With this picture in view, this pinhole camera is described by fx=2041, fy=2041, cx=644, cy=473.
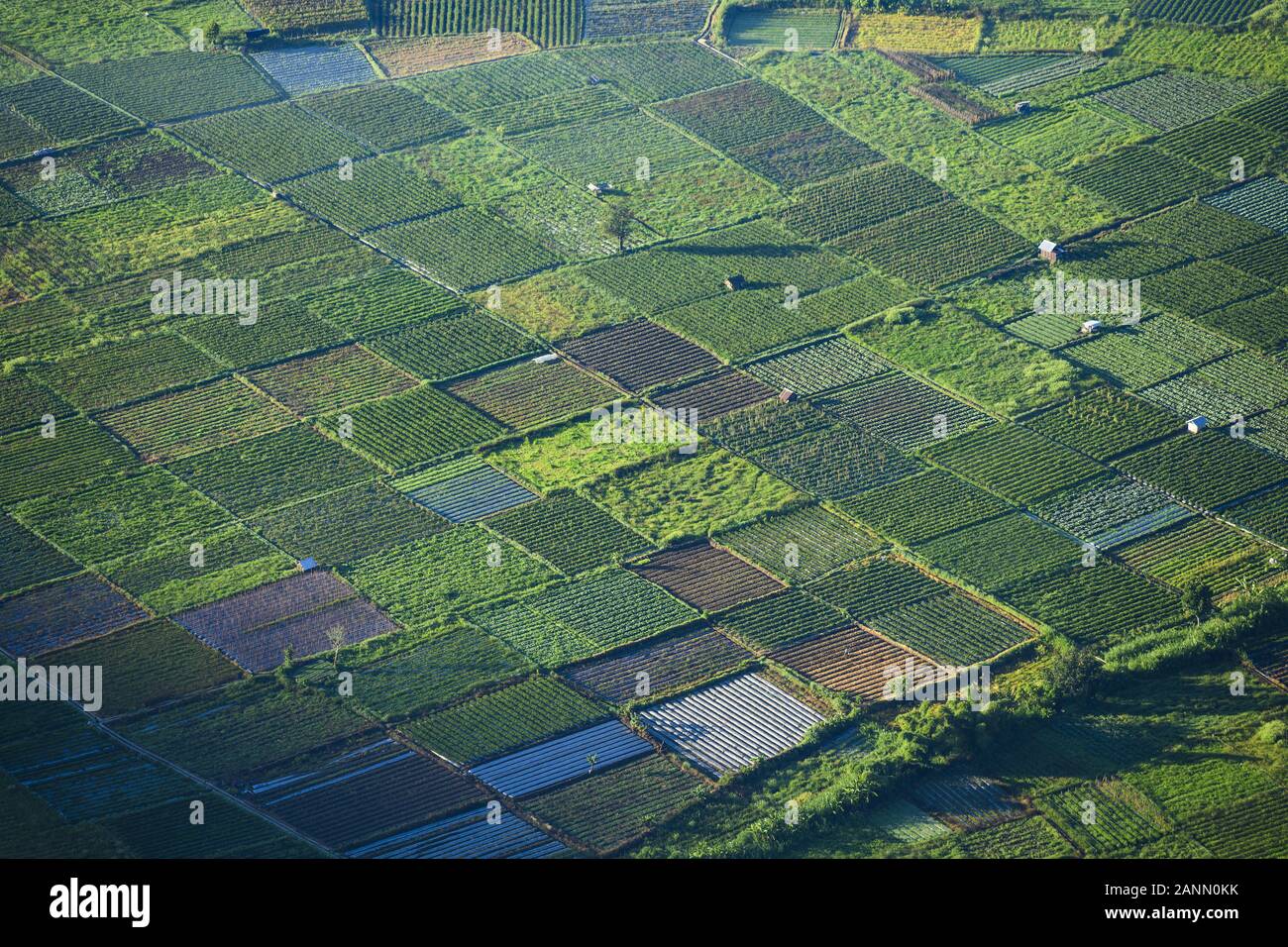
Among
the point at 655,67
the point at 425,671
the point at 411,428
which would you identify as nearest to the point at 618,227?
the point at 411,428

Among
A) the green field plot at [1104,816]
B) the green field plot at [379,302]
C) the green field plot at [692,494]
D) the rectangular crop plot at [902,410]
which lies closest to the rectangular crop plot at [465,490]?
the green field plot at [692,494]

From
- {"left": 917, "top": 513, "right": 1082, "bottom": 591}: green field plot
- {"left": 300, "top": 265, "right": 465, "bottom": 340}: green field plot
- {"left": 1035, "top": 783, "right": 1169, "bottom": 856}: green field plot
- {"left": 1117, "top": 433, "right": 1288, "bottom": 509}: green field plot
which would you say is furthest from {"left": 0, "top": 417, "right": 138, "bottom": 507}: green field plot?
{"left": 1117, "top": 433, "right": 1288, "bottom": 509}: green field plot

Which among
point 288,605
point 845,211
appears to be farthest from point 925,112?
point 288,605

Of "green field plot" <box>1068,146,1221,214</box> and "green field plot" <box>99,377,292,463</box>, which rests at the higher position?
"green field plot" <box>1068,146,1221,214</box>

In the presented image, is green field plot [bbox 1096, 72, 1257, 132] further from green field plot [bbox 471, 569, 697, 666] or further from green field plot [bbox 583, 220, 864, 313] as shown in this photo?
green field plot [bbox 471, 569, 697, 666]

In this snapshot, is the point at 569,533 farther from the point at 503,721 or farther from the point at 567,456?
the point at 503,721
